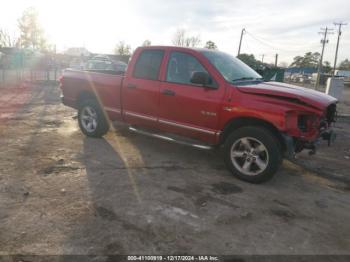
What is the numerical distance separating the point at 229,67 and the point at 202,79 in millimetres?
813

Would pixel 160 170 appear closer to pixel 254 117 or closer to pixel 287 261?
pixel 254 117

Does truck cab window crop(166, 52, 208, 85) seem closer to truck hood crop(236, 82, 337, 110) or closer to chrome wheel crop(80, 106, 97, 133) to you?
truck hood crop(236, 82, 337, 110)

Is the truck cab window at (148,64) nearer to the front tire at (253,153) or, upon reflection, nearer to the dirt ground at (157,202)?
the dirt ground at (157,202)

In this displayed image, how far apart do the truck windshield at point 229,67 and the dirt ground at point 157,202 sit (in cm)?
158

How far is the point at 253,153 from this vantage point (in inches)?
182

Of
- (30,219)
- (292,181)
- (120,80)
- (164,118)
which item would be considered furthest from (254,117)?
(30,219)

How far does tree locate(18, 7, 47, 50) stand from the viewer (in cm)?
A: 4300

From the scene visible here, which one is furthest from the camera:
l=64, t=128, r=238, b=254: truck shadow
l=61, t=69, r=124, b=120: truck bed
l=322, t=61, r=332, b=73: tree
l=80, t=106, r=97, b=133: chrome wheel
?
l=322, t=61, r=332, b=73: tree

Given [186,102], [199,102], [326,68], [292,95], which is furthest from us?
[326,68]

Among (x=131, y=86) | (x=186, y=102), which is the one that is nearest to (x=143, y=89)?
(x=131, y=86)

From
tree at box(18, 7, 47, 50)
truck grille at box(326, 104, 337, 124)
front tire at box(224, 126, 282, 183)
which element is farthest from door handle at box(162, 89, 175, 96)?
tree at box(18, 7, 47, 50)

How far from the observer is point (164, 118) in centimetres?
540

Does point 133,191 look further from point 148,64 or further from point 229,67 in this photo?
point 229,67

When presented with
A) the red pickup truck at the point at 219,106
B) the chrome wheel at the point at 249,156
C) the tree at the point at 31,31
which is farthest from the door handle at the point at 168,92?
the tree at the point at 31,31
